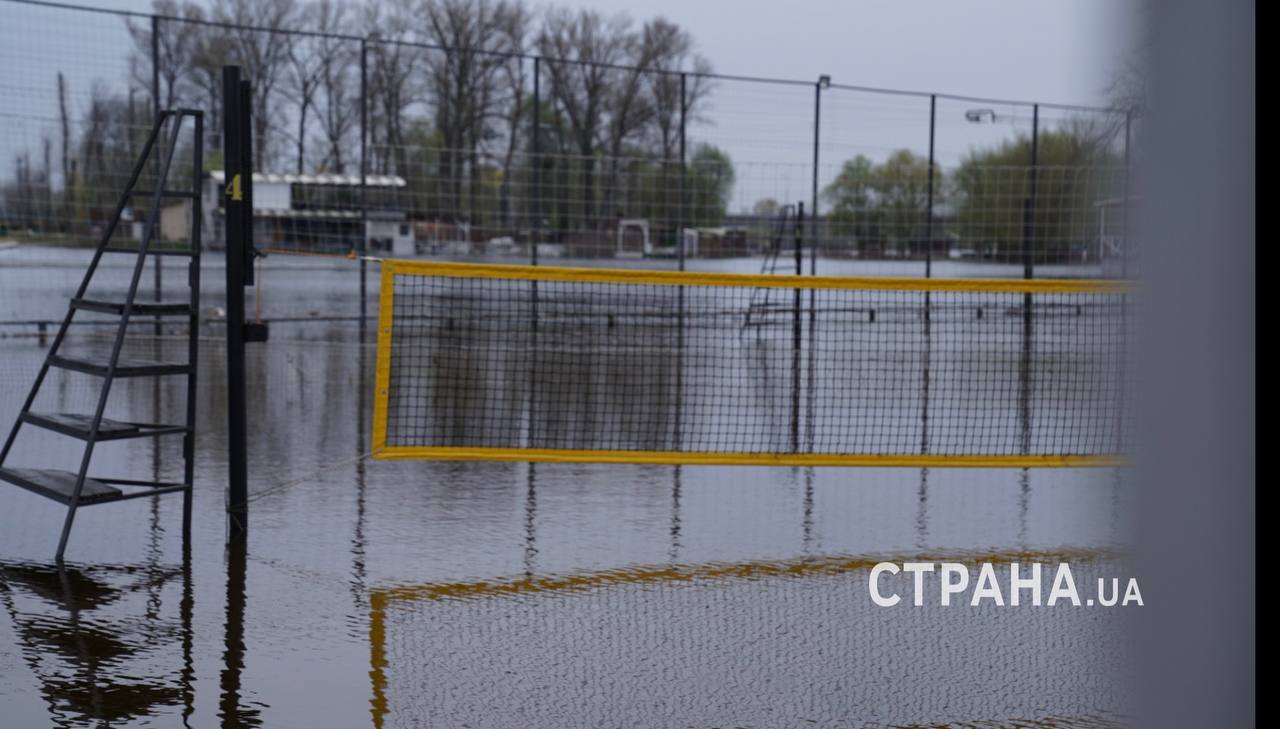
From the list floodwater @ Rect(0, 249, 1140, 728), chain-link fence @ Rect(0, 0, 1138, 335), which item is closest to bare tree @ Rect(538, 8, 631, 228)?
chain-link fence @ Rect(0, 0, 1138, 335)

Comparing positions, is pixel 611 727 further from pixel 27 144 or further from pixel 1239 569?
pixel 27 144

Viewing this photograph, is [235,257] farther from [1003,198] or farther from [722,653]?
[1003,198]

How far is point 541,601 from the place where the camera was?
5.54 meters

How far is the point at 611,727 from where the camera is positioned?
4090 millimetres

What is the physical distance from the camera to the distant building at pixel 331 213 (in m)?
18.4

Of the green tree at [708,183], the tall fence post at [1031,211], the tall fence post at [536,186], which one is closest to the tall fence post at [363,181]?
the tall fence post at [536,186]

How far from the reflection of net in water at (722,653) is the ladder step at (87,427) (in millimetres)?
1619

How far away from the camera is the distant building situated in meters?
18.4

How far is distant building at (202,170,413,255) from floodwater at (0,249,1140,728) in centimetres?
958

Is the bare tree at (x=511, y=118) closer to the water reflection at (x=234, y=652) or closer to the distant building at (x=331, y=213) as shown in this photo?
the distant building at (x=331, y=213)

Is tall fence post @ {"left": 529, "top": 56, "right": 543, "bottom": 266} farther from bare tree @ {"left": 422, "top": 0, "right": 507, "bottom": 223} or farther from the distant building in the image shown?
the distant building

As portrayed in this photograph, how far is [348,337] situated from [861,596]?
13.7 meters

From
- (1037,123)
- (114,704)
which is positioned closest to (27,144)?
(114,704)

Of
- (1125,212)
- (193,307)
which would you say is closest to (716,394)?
(193,307)
